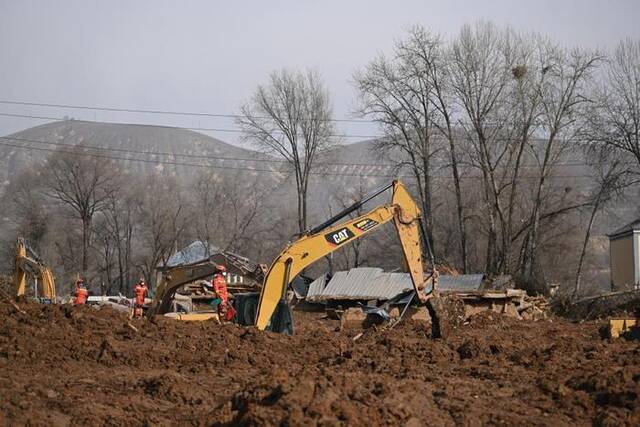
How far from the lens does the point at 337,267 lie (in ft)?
220

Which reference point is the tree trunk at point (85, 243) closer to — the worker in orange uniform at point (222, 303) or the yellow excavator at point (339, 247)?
the worker in orange uniform at point (222, 303)

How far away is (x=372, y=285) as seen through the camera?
32.3m

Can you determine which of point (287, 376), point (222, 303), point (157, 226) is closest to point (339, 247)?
point (222, 303)

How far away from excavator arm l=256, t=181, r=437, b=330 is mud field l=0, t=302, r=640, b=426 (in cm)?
84

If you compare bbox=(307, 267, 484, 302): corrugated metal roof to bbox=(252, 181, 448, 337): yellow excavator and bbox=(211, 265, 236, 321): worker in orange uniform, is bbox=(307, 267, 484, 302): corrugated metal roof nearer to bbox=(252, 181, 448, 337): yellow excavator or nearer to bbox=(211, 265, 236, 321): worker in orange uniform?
bbox=(211, 265, 236, 321): worker in orange uniform

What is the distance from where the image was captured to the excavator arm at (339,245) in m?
16.6

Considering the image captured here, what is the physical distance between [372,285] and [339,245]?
598 inches

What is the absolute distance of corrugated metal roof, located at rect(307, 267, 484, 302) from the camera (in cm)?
3147

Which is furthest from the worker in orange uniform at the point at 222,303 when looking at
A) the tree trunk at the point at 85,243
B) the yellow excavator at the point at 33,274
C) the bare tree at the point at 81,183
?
the bare tree at the point at 81,183

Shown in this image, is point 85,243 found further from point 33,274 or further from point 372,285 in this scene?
point 33,274

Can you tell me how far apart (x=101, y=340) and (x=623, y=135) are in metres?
27.2

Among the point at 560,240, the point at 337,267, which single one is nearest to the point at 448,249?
the point at 560,240

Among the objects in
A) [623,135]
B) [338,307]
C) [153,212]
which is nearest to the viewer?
[338,307]

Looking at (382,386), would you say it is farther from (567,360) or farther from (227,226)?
(227,226)
